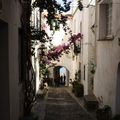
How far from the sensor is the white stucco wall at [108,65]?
12.6 m

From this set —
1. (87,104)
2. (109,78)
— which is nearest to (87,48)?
(87,104)

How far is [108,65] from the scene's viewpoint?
46.4 feet

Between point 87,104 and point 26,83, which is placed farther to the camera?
point 87,104

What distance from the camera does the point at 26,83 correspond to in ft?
40.2

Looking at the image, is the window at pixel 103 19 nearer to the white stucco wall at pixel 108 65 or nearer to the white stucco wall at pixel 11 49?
the white stucco wall at pixel 108 65

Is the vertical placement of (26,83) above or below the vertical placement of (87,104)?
above

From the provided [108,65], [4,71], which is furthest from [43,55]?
[4,71]

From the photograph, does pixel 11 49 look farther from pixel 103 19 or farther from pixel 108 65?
pixel 103 19

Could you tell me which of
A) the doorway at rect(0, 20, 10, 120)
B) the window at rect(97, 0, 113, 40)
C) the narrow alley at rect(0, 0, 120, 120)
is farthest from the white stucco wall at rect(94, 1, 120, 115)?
the doorway at rect(0, 20, 10, 120)

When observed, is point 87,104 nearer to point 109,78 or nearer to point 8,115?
point 109,78

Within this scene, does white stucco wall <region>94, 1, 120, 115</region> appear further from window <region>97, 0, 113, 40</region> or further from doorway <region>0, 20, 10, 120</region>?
doorway <region>0, 20, 10, 120</region>

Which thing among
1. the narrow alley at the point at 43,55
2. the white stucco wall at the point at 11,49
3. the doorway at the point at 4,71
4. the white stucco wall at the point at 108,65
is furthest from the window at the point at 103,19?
the doorway at the point at 4,71

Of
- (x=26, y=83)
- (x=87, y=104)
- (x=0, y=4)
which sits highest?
(x=0, y=4)

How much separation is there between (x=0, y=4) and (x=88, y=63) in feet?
48.0
